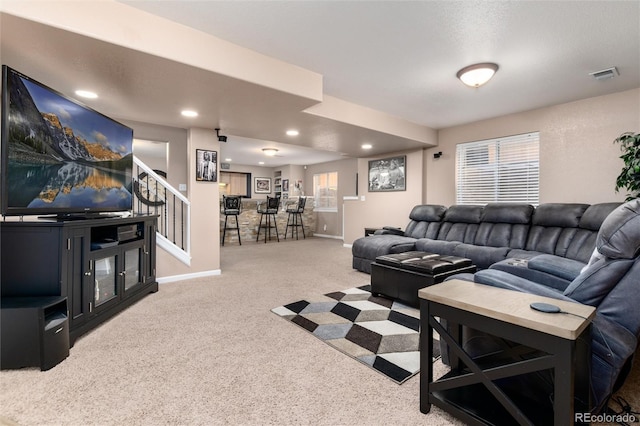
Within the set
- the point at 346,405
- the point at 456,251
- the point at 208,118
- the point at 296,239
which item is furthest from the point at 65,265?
the point at 296,239

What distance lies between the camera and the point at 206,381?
176 centimetres

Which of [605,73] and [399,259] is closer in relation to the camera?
[605,73]

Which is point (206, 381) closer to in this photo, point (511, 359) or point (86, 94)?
point (511, 359)

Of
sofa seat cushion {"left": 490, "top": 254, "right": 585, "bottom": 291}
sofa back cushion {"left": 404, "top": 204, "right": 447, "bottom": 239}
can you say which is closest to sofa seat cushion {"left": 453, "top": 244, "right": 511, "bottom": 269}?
sofa back cushion {"left": 404, "top": 204, "right": 447, "bottom": 239}

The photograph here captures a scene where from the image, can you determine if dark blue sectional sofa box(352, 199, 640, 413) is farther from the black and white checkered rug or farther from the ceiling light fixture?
the ceiling light fixture

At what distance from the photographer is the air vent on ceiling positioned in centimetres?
307

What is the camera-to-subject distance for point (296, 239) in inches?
340

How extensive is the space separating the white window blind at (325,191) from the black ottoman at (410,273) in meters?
5.81

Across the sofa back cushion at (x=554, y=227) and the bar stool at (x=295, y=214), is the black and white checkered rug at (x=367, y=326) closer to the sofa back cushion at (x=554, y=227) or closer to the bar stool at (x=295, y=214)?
Result: the sofa back cushion at (x=554, y=227)

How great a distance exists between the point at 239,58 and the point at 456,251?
3.46m

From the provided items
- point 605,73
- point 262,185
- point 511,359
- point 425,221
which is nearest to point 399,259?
point 511,359

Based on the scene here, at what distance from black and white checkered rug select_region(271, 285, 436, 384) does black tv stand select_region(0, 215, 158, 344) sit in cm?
151

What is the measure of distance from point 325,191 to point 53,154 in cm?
779

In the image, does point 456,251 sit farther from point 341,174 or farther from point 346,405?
point 341,174
